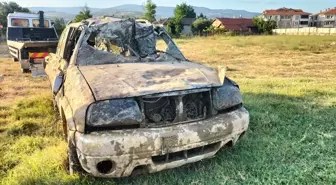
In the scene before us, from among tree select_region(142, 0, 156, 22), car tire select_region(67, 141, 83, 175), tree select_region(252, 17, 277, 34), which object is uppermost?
tree select_region(142, 0, 156, 22)

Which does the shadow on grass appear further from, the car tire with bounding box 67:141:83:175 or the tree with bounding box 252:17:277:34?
the tree with bounding box 252:17:277:34

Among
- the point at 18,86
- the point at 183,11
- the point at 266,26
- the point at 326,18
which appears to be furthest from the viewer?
the point at 326,18

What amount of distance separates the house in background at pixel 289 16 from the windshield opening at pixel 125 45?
99.8 meters

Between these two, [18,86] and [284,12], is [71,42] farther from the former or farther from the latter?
[284,12]

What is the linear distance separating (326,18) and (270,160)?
107 m

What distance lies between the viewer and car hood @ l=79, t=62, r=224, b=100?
3109 mm

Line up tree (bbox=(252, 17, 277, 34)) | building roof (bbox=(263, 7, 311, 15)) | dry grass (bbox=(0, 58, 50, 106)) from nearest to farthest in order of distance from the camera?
dry grass (bbox=(0, 58, 50, 106)) → tree (bbox=(252, 17, 277, 34)) → building roof (bbox=(263, 7, 311, 15))

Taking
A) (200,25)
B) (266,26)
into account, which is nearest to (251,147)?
(266,26)

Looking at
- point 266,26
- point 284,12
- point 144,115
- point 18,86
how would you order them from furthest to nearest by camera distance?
point 284,12, point 266,26, point 18,86, point 144,115

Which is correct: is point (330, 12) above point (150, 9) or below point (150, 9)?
above

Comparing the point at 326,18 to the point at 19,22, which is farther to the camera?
the point at 326,18

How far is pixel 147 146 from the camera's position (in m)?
2.92

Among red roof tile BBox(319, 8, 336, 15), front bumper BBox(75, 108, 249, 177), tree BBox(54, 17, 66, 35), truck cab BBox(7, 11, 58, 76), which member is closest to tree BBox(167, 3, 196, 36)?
tree BBox(54, 17, 66, 35)

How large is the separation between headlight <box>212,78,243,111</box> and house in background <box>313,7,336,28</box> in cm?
10184
